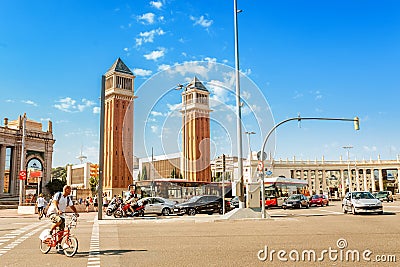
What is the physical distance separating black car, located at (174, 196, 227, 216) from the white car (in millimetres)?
10450

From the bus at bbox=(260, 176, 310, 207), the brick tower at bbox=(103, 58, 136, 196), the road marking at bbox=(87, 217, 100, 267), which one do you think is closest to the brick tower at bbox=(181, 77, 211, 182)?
the brick tower at bbox=(103, 58, 136, 196)

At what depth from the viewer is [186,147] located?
340 ft

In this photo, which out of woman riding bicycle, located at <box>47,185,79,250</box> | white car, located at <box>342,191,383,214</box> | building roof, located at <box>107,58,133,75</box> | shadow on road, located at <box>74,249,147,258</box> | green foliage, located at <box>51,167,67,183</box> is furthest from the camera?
green foliage, located at <box>51,167,67,183</box>

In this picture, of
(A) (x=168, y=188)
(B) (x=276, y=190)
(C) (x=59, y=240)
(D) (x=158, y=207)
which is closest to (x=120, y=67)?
(B) (x=276, y=190)

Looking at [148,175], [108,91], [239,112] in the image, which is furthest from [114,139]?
[239,112]

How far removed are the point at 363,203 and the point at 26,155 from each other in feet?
207

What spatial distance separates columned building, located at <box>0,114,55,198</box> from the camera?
68.4 m

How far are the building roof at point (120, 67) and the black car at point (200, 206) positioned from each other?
6681 centimetres

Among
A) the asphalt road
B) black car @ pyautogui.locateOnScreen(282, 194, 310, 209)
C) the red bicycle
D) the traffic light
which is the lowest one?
black car @ pyautogui.locateOnScreen(282, 194, 310, 209)

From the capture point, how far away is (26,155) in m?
72.6

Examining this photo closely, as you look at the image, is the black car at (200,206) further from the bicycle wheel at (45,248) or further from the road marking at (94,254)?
the bicycle wheel at (45,248)

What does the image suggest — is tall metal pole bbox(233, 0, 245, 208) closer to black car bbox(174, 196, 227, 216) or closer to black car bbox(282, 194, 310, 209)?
black car bbox(174, 196, 227, 216)

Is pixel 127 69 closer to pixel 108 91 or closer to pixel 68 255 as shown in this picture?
pixel 108 91

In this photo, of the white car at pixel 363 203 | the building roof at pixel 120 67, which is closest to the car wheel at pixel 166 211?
the white car at pixel 363 203
